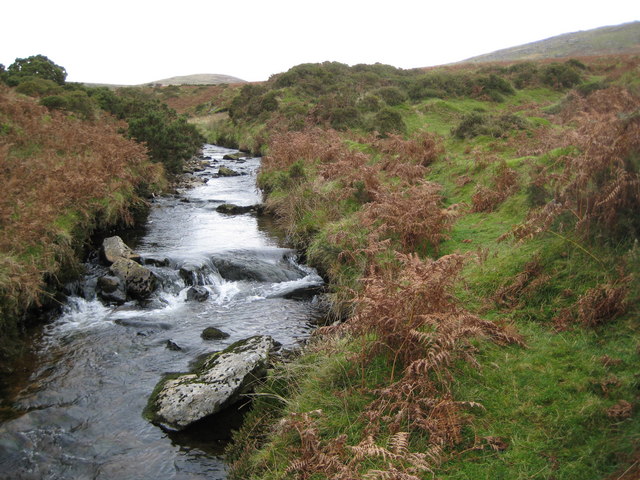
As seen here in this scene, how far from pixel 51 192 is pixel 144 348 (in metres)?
5.71

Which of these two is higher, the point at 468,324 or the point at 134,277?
the point at 468,324

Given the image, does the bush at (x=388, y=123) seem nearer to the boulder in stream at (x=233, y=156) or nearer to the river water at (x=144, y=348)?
the river water at (x=144, y=348)

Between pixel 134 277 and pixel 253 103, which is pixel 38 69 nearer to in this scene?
pixel 253 103

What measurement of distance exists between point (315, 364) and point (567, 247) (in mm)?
3870

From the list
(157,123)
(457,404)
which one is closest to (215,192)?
(157,123)

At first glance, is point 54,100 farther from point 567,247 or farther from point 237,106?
point 567,247

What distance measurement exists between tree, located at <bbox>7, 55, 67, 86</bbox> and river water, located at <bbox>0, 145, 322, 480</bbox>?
22.3 m

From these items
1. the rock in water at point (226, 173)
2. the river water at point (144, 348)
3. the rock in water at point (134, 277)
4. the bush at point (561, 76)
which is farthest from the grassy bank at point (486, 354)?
the bush at point (561, 76)

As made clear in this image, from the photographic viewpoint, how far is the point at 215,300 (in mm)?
11531

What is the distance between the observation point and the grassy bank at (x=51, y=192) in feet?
29.3

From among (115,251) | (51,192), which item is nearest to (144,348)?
(115,251)

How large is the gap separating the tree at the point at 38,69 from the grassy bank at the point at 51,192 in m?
13.4

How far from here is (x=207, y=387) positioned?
686cm

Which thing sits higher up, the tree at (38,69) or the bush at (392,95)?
the tree at (38,69)
